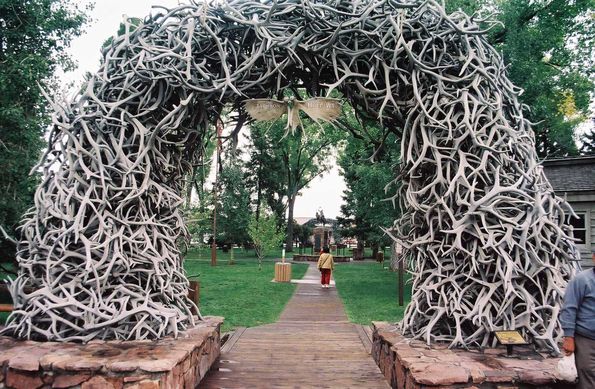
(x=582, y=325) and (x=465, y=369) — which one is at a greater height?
(x=582, y=325)

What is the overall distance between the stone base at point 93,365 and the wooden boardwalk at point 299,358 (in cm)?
115

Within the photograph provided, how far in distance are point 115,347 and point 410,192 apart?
321cm

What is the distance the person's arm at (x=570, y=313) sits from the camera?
357 centimetres

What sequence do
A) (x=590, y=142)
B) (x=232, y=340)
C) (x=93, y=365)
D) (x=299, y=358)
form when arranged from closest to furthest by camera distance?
1. (x=93, y=365)
2. (x=299, y=358)
3. (x=232, y=340)
4. (x=590, y=142)

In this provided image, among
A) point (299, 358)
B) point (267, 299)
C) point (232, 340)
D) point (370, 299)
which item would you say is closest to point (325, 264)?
point (370, 299)

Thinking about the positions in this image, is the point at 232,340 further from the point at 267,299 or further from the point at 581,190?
the point at 581,190

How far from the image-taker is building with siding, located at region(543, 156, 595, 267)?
1328 centimetres

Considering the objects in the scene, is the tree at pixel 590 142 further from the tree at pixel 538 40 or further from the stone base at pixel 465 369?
the stone base at pixel 465 369

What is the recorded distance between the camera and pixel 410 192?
5.13 metres

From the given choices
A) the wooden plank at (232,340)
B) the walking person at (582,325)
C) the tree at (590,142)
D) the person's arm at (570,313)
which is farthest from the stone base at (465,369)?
the tree at (590,142)

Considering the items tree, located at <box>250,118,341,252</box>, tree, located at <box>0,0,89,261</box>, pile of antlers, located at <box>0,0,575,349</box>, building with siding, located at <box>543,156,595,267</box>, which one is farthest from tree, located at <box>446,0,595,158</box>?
tree, located at <box>250,118,341,252</box>

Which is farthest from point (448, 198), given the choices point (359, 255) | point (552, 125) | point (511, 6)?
point (359, 255)

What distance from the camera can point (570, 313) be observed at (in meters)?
3.61

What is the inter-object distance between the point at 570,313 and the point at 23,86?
8.45 metres
